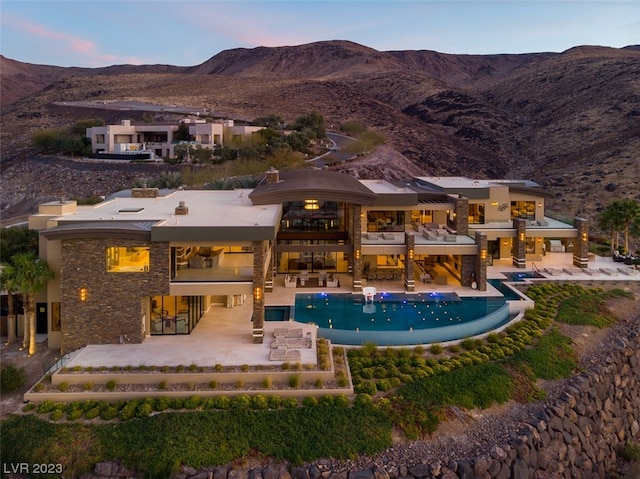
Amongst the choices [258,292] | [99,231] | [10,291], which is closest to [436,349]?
[258,292]

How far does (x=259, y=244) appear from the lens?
21516 millimetres

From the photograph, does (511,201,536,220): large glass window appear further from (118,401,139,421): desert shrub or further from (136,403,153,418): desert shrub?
(118,401,139,421): desert shrub

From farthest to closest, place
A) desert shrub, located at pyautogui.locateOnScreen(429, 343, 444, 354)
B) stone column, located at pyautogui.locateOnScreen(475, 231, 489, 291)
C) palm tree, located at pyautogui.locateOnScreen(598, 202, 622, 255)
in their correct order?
palm tree, located at pyautogui.locateOnScreen(598, 202, 622, 255)
stone column, located at pyautogui.locateOnScreen(475, 231, 489, 291)
desert shrub, located at pyautogui.locateOnScreen(429, 343, 444, 354)

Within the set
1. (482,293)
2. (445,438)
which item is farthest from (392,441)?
(482,293)

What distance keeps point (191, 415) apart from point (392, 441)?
22.6ft

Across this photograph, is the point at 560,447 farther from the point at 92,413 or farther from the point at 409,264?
the point at 92,413

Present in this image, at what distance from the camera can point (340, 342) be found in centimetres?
2262

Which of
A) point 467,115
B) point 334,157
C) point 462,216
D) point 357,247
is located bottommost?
point 357,247

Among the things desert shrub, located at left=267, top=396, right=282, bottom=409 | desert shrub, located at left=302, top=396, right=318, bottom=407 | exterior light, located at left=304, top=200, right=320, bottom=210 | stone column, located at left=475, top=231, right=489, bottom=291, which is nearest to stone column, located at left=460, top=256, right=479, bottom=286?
stone column, located at left=475, top=231, right=489, bottom=291

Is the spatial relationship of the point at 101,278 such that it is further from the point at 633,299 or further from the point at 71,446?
the point at 633,299

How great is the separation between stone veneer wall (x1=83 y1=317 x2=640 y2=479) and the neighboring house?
204 feet

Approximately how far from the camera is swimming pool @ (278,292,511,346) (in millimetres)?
22719

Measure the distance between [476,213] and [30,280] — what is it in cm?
3119

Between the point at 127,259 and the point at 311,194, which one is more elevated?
the point at 311,194
